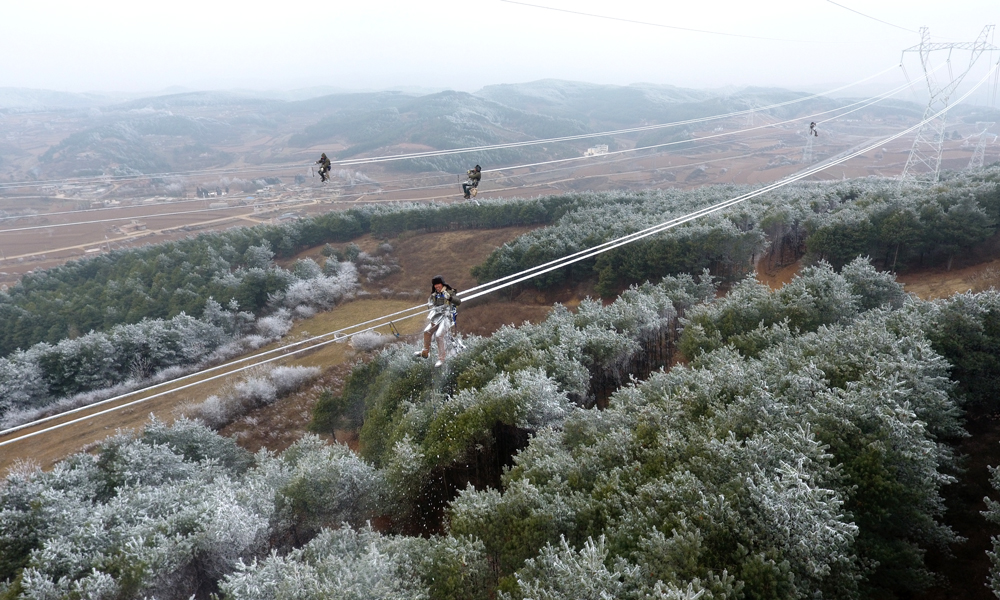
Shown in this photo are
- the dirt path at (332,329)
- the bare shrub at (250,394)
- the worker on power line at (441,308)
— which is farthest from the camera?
the bare shrub at (250,394)

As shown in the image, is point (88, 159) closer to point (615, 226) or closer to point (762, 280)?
point (615, 226)

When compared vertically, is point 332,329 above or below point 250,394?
above

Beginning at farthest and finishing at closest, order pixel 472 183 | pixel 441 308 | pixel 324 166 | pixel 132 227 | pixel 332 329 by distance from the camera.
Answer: pixel 132 227, pixel 332 329, pixel 472 183, pixel 324 166, pixel 441 308

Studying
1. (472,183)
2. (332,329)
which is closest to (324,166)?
(472,183)

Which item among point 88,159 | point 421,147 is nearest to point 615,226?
point 421,147

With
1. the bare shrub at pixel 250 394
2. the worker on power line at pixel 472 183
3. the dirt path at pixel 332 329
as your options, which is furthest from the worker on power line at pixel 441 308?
the bare shrub at pixel 250 394

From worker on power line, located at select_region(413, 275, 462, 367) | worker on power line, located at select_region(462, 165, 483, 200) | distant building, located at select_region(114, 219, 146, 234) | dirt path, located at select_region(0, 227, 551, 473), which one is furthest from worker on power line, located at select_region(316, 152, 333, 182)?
distant building, located at select_region(114, 219, 146, 234)

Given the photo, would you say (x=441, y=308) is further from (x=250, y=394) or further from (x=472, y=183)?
(x=250, y=394)

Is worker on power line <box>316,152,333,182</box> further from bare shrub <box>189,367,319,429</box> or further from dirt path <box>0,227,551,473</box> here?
bare shrub <box>189,367,319,429</box>

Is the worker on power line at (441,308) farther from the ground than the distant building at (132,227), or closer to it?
farther from the ground

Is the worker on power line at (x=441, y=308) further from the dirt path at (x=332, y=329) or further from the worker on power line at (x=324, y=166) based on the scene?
the dirt path at (x=332, y=329)

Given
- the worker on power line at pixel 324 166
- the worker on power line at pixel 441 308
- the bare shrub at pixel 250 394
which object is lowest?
the bare shrub at pixel 250 394

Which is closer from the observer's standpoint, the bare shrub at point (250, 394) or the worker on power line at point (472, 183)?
the worker on power line at point (472, 183)
